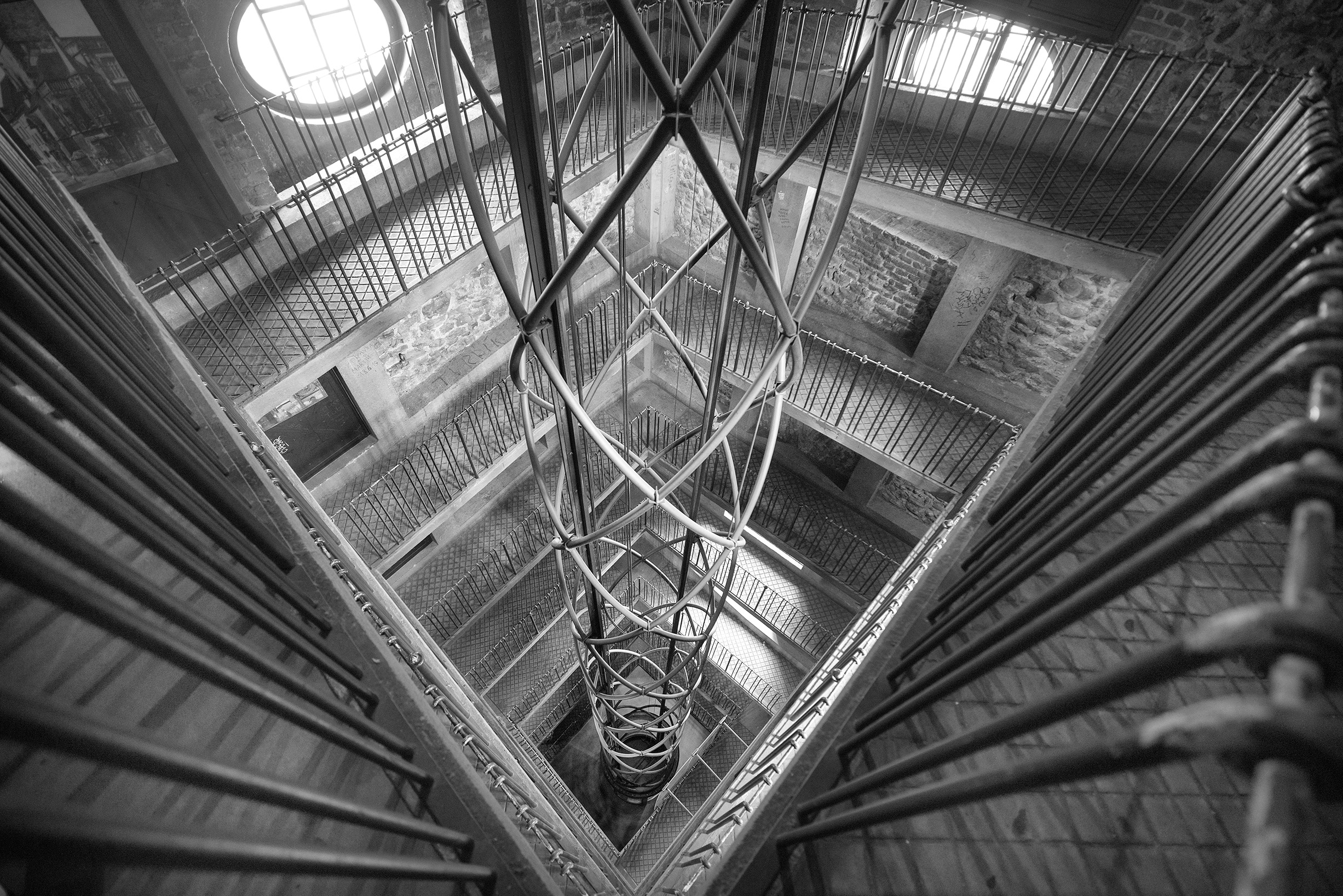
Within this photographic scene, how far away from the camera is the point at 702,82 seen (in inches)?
38.1

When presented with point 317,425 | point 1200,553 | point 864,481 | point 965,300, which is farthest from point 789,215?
point 1200,553

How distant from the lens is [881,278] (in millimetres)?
5574

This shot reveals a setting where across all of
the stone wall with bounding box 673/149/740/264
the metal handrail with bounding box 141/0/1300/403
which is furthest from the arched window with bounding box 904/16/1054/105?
the stone wall with bounding box 673/149/740/264

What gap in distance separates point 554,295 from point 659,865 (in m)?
2.86

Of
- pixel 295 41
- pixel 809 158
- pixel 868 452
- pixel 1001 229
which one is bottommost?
pixel 295 41

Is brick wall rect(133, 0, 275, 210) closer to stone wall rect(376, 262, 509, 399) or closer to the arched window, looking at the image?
stone wall rect(376, 262, 509, 399)

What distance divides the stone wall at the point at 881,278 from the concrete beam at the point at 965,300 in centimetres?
12

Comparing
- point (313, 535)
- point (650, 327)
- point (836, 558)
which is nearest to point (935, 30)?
point (650, 327)

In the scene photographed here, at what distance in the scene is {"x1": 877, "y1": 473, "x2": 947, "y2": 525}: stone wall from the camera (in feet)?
20.2

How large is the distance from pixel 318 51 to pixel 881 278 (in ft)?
15.4

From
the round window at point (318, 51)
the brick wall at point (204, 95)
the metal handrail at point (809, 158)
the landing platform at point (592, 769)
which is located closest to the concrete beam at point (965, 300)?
the metal handrail at point (809, 158)

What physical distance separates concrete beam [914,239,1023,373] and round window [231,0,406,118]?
4.40 metres

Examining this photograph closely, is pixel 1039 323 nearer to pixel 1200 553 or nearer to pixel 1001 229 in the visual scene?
pixel 1001 229

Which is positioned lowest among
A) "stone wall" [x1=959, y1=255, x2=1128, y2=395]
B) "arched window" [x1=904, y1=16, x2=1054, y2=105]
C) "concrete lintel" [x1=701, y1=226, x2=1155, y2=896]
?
"concrete lintel" [x1=701, y1=226, x2=1155, y2=896]
